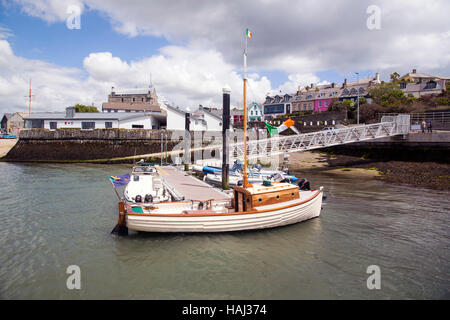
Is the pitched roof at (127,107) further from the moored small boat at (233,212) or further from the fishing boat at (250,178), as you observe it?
the moored small boat at (233,212)

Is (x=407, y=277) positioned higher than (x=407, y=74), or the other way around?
(x=407, y=74)

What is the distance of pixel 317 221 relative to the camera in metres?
14.9

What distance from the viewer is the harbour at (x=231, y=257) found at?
27.7ft

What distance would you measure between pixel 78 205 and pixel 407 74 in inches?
3989

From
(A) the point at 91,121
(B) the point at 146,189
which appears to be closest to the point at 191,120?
(A) the point at 91,121

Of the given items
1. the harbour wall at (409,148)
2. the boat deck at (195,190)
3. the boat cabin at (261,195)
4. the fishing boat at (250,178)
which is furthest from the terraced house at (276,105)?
the boat cabin at (261,195)

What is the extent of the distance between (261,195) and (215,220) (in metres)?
2.60

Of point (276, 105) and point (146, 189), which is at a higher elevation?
point (276, 105)

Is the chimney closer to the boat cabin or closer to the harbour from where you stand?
the harbour

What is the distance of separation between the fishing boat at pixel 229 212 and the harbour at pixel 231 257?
480mm

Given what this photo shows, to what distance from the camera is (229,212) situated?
13.3 metres

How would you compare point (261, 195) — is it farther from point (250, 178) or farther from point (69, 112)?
point (69, 112)
